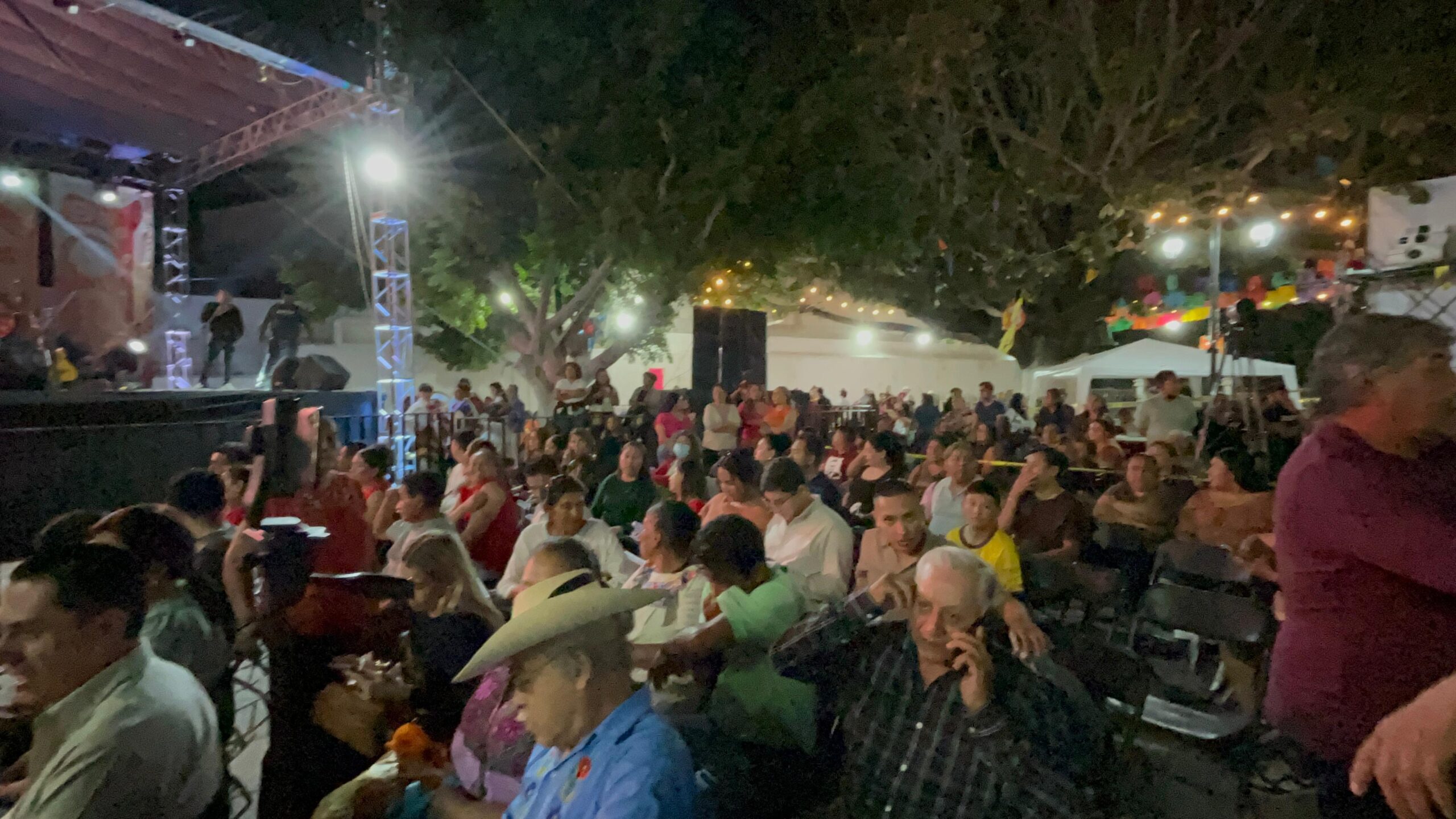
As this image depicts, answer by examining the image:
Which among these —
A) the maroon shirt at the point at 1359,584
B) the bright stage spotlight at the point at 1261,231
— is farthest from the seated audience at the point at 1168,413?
the maroon shirt at the point at 1359,584

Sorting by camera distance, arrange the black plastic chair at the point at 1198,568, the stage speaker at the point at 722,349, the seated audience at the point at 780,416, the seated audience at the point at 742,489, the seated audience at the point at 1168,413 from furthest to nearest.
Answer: the stage speaker at the point at 722,349
the seated audience at the point at 780,416
the seated audience at the point at 1168,413
the seated audience at the point at 742,489
the black plastic chair at the point at 1198,568

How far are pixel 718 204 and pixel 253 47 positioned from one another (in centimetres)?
619

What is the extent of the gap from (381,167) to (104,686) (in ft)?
29.7

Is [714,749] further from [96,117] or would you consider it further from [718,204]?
[96,117]

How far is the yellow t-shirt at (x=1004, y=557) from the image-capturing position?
4312 millimetres

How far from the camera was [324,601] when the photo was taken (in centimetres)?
284

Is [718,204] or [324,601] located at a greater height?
[718,204]

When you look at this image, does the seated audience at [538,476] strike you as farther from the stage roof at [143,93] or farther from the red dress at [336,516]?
the stage roof at [143,93]

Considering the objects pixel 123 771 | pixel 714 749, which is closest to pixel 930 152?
pixel 714 749

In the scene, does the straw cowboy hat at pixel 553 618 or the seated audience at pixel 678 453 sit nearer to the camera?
the straw cowboy hat at pixel 553 618

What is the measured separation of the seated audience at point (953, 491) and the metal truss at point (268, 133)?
809cm

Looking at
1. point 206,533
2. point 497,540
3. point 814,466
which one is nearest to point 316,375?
point 497,540

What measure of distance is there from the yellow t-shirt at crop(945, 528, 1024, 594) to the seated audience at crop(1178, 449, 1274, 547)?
159 centimetres

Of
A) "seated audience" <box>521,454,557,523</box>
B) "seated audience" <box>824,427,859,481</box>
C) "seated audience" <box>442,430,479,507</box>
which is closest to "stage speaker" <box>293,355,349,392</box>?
"seated audience" <box>442,430,479,507</box>
